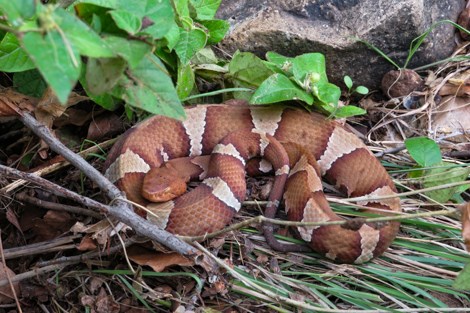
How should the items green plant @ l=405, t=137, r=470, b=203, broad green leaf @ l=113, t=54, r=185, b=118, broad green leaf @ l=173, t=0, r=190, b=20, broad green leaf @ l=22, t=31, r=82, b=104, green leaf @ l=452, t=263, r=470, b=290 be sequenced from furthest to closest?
green plant @ l=405, t=137, r=470, b=203 < broad green leaf @ l=173, t=0, r=190, b=20 < green leaf @ l=452, t=263, r=470, b=290 < broad green leaf @ l=113, t=54, r=185, b=118 < broad green leaf @ l=22, t=31, r=82, b=104

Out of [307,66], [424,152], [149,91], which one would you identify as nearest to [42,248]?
[149,91]

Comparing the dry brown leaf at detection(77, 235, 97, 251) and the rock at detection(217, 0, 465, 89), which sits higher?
the rock at detection(217, 0, 465, 89)

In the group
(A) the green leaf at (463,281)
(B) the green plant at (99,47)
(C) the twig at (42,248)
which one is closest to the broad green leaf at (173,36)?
(B) the green plant at (99,47)

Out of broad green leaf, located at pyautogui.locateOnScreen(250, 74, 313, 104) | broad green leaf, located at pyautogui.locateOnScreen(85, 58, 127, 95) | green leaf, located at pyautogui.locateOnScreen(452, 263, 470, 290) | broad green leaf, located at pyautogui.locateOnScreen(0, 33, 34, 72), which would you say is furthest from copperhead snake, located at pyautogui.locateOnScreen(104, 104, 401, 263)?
broad green leaf, located at pyautogui.locateOnScreen(85, 58, 127, 95)

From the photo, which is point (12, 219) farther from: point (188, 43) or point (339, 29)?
point (339, 29)

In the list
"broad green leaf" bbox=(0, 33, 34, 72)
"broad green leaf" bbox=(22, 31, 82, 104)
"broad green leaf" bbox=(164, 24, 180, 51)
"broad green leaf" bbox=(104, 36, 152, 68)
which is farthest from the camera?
"broad green leaf" bbox=(164, 24, 180, 51)

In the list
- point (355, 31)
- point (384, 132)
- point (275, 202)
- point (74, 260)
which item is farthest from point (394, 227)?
point (74, 260)

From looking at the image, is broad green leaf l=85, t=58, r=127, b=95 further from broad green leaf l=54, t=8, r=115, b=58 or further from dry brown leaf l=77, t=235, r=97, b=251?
dry brown leaf l=77, t=235, r=97, b=251

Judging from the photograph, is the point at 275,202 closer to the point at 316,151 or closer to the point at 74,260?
the point at 316,151
